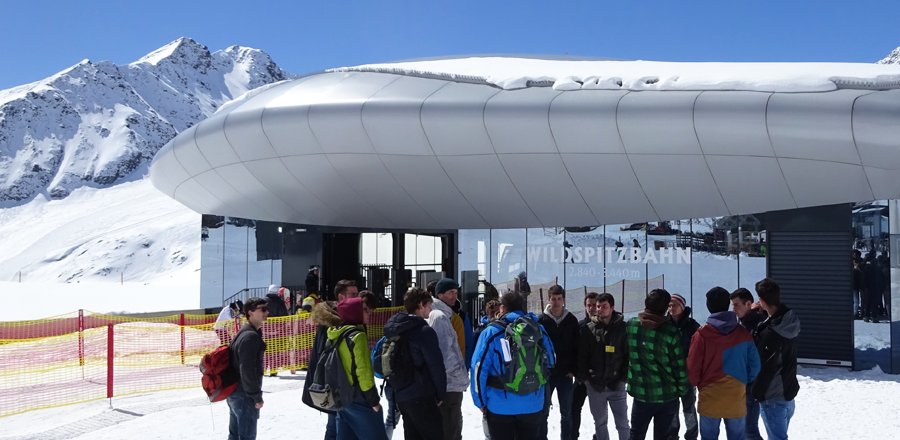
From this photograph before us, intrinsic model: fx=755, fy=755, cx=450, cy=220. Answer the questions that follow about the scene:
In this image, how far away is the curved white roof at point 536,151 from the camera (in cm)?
1191

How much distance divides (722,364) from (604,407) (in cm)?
159

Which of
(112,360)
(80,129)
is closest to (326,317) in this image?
(112,360)

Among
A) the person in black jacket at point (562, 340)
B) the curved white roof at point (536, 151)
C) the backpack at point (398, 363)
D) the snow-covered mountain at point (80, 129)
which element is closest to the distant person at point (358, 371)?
the backpack at point (398, 363)

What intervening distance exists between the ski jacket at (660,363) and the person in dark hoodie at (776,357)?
86 cm

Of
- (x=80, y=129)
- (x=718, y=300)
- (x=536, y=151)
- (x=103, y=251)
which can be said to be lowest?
(x=103, y=251)

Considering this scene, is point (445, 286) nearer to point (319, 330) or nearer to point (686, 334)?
point (319, 330)

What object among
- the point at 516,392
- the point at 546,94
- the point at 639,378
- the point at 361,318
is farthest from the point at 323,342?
the point at 546,94

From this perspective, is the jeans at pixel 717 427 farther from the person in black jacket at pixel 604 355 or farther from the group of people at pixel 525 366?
the person in black jacket at pixel 604 355

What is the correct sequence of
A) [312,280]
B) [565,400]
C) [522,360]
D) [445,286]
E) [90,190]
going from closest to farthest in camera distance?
[522,360] → [445,286] → [565,400] → [312,280] → [90,190]

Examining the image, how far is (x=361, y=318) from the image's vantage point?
5.57 meters

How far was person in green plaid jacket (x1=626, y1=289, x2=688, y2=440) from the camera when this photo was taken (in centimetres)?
576

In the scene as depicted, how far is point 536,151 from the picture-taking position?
1367 cm

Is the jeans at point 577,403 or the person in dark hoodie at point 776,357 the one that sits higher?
the person in dark hoodie at point 776,357

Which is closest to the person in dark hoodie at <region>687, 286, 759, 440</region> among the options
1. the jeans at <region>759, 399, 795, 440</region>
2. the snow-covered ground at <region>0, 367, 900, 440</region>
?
the jeans at <region>759, 399, 795, 440</region>
